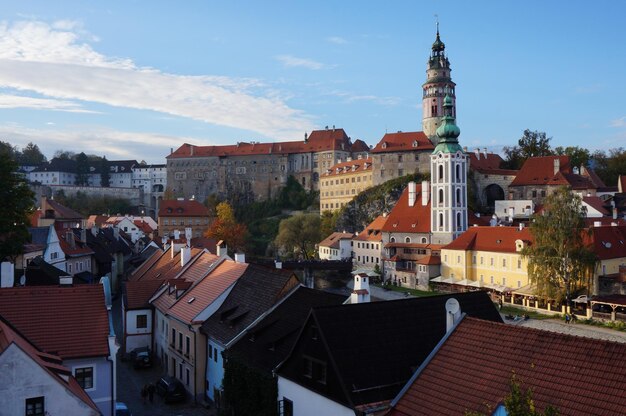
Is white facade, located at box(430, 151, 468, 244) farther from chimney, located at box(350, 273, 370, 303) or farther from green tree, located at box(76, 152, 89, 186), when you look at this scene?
green tree, located at box(76, 152, 89, 186)

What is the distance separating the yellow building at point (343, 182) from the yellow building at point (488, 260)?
133 feet

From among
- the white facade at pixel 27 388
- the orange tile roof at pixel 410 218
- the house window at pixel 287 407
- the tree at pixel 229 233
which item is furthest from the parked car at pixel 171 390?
the tree at pixel 229 233

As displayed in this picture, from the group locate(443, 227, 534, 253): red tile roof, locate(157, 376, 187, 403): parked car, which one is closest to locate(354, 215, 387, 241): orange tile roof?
locate(443, 227, 534, 253): red tile roof

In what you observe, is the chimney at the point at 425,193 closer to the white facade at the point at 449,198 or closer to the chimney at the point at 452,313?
the white facade at the point at 449,198

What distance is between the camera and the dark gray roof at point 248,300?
894 inches

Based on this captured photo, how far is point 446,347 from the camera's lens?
582 inches

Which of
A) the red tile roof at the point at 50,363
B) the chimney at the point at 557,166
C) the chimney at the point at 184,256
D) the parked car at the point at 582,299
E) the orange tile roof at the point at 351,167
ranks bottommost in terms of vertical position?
the parked car at the point at 582,299

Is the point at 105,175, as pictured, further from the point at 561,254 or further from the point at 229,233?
the point at 561,254

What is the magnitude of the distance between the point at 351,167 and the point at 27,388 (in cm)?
9512

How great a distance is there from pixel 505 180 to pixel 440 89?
2396 cm

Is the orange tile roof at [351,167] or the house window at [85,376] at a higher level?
the orange tile roof at [351,167]

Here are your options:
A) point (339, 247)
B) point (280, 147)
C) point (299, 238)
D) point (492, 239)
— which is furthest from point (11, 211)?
point (280, 147)

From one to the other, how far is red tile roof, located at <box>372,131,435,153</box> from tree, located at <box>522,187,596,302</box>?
1933 inches

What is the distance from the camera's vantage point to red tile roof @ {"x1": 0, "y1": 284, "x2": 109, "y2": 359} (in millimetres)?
19453
